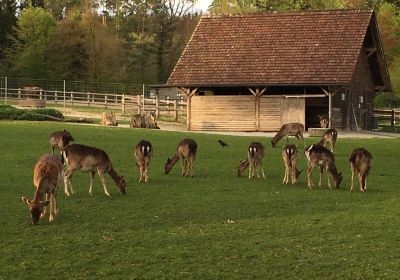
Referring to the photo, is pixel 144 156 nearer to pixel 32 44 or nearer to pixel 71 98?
pixel 71 98

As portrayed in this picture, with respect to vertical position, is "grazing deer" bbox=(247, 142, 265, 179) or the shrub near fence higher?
the shrub near fence

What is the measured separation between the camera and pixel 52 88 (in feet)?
224

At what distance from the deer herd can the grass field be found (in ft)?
0.95

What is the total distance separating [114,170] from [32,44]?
63140mm

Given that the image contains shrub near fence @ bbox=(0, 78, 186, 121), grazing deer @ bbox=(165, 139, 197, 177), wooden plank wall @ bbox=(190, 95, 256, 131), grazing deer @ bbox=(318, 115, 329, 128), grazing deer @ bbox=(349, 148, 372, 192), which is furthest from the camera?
shrub near fence @ bbox=(0, 78, 186, 121)

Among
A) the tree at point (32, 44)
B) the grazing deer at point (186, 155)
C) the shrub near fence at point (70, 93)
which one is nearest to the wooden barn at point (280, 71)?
the shrub near fence at point (70, 93)

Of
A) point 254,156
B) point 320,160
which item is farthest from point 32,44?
point 320,160

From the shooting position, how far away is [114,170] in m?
16.8

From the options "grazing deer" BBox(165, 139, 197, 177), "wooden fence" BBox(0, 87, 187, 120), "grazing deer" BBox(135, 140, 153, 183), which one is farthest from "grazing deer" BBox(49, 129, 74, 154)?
"wooden fence" BBox(0, 87, 187, 120)

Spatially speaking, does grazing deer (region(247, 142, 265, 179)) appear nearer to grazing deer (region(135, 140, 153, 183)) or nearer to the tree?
grazing deer (region(135, 140, 153, 183))

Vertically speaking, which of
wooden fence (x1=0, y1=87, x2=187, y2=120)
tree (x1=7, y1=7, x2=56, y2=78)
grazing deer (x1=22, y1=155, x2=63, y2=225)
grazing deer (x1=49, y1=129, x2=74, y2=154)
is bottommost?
grazing deer (x1=22, y1=155, x2=63, y2=225)

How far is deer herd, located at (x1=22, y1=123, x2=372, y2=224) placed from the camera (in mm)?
12969

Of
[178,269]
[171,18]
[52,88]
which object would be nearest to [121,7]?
[171,18]

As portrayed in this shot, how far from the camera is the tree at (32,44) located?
76.4m
